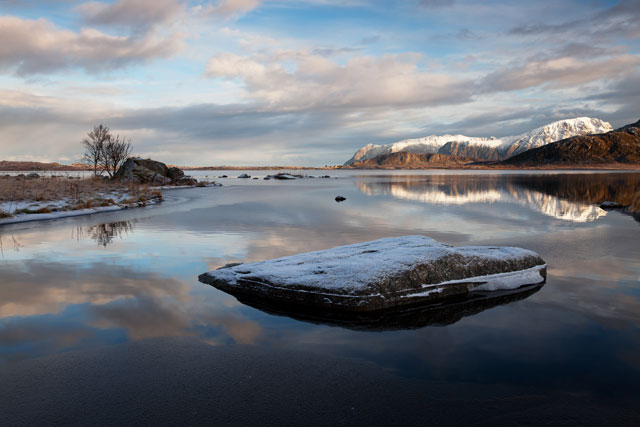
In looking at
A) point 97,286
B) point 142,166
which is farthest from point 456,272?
point 142,166

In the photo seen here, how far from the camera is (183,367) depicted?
5.75 m

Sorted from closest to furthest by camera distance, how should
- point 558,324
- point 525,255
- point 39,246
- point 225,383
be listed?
1. point 225,383
2. point 558,324
3. point 525,255
4. point 39,246

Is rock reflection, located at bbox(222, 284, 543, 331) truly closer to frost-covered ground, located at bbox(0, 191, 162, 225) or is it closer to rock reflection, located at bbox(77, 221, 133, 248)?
Answer: rock reflection, located at bbox(77, 221, 133, 248)

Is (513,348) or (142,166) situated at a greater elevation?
(142,166)

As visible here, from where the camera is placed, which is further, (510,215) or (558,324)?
(510,215)

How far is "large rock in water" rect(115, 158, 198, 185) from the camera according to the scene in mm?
56531

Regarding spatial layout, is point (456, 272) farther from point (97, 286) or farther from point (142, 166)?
point (142, 166)

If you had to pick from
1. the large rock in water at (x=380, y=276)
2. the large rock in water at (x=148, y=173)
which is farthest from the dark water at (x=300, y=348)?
Answer: the large rock in water at (x=148, y=173)

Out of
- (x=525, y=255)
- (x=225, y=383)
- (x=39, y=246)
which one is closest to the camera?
(x=225, y=383)

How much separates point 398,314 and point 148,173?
192 feet

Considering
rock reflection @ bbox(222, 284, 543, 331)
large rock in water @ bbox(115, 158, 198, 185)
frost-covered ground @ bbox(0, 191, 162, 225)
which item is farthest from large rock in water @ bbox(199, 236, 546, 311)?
large rock in water @ bbox(115, 158, 198, 185)

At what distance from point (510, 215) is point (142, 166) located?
5250cm

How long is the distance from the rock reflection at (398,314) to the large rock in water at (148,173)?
53.4 metres

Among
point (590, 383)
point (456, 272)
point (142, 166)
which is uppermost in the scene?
point (142, 166)
